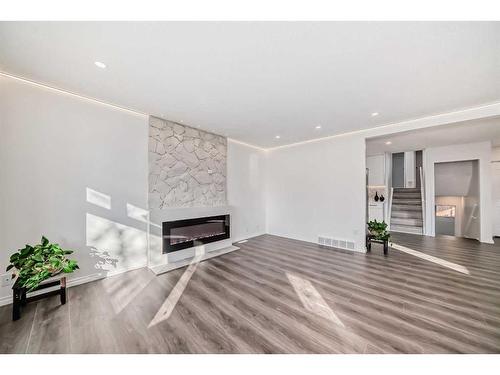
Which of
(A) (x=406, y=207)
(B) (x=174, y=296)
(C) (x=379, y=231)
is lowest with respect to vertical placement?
(B) (x=174, y=296)

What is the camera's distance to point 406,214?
257 inches

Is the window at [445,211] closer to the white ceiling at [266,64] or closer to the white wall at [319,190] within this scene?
the white wall at [319,190]

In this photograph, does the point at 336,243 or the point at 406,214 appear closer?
the point at 336,243

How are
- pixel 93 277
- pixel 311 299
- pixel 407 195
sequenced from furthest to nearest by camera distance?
pixel 407 195
pixel 93 277
pixel 311 299

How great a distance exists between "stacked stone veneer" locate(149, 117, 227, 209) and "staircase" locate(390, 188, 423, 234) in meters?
6.32

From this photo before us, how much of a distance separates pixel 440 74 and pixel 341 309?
3.04 metres

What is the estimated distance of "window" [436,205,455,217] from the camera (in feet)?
20.2

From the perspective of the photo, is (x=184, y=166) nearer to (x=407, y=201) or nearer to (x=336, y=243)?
(x=336, y=243)

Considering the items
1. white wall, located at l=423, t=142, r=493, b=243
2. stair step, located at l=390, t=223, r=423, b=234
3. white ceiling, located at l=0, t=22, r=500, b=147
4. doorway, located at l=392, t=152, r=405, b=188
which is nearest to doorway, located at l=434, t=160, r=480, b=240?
white wall, located at l=423, t=142, r=493, b=243

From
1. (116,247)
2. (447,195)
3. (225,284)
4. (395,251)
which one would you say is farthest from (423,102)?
(116,247)

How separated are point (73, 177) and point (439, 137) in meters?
7.93

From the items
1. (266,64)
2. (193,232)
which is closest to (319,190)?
(193,232)

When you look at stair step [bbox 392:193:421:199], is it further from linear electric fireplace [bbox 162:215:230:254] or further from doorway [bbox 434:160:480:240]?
linear electric fireplace [bbox 162:215:230:254]
